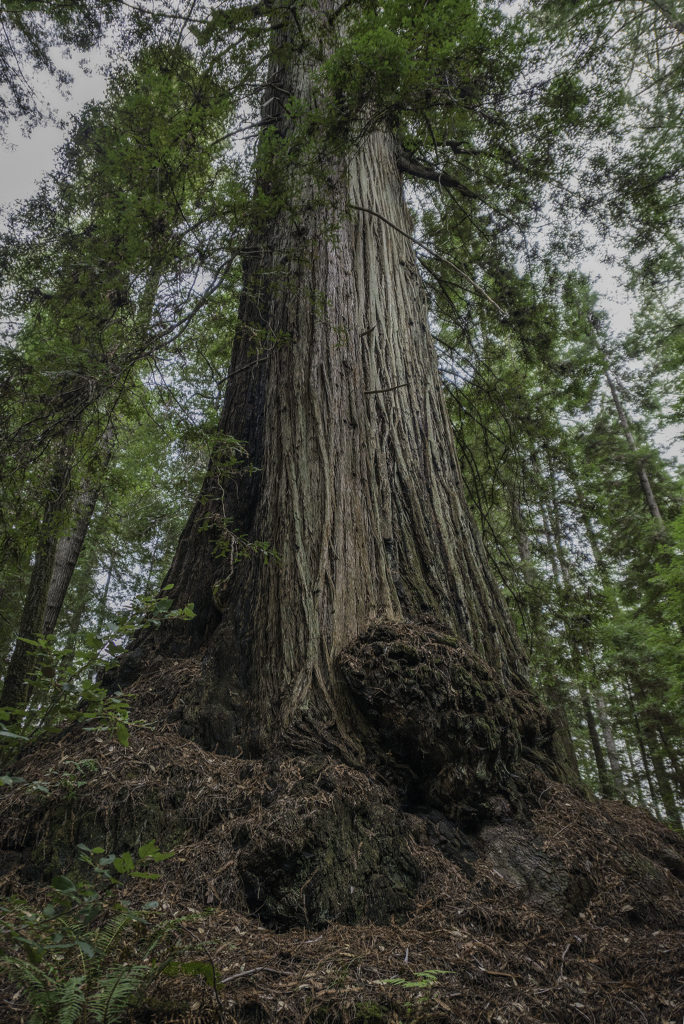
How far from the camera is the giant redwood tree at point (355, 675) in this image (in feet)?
6.92

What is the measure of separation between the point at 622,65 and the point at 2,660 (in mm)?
10031

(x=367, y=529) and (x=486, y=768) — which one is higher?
(x=367, y=529)

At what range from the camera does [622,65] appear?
508 cm

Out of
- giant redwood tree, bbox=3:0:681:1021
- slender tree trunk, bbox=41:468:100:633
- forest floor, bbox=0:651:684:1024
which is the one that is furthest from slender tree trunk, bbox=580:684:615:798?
slender tree trunk, bbox=41:468:100:633

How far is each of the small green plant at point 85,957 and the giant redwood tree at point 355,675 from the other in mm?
Result: 304

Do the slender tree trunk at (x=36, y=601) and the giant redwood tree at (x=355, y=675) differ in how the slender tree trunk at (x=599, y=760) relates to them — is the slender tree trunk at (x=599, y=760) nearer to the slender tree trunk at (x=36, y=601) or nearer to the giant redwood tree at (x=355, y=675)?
the giant redwood tree at (x=355, y=675)

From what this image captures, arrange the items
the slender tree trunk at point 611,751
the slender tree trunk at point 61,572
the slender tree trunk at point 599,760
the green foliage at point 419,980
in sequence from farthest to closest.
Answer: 1. the slender tree trunk at point 611,751
2. the slender tree trunk at point 599,760
3. the slender tree trunk at point 61,572
4. the green foliage at point 419,980

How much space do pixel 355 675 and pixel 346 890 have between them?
0.86 meters

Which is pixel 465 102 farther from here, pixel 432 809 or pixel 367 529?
pixel 432 809

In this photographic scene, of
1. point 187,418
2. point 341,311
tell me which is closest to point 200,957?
point 187,418

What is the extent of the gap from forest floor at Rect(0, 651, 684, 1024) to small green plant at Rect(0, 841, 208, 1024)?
0.07 meters

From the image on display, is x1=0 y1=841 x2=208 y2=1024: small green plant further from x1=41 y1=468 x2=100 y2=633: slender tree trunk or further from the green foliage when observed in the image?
x1=41 y1=468 x2=100 y2=633: slender tree trunk

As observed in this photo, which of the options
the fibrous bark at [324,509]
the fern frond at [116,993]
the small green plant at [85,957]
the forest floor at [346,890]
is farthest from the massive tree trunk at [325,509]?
the fern frond at [116,993]

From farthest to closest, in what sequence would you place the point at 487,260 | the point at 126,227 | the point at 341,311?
the point at 487,260 < the point at 341,311 < the point at 126,227
